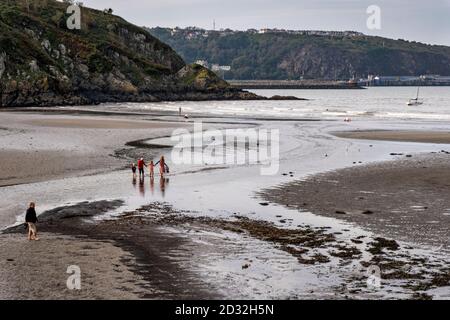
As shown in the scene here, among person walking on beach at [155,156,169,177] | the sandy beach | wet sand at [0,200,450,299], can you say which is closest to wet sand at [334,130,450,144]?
the sandy beach

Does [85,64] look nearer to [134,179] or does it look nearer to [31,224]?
[134,179]

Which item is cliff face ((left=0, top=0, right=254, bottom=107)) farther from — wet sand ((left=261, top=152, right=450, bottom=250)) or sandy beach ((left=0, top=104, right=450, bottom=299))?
wet sand ((left=261, top=152, right=450, bottom=250))

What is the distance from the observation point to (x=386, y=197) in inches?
1102

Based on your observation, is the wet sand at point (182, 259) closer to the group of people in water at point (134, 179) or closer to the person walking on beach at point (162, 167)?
the group of people in water at point (134, 179)

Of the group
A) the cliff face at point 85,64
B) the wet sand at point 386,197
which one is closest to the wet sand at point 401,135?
the wet sand at point 386,197

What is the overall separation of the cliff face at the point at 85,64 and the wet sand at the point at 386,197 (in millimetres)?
79079

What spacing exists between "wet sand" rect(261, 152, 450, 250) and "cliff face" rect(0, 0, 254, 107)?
79.1 m

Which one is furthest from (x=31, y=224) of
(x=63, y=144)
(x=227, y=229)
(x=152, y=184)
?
(x=63, y=144)

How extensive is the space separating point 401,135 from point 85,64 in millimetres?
89645

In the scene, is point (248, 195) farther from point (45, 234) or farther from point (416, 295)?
point (416, 295)

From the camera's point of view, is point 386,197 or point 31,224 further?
point 386,197

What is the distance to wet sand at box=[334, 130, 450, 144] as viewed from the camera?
181 feet

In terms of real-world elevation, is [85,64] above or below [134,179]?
above

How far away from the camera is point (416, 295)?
14.8 metres
